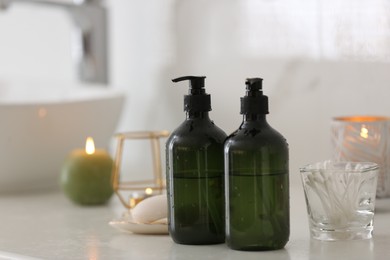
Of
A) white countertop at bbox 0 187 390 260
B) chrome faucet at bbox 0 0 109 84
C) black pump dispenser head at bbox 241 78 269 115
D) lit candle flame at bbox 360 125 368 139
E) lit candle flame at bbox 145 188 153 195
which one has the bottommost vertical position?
white countertop at bbox 0 187 390 260

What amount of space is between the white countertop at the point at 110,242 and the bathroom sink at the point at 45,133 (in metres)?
0.16

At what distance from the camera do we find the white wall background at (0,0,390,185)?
136 cm

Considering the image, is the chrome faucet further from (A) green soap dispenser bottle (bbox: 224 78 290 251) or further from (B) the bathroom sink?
(A) green soap dispenser bottle (bbox: 224 78 290 251)

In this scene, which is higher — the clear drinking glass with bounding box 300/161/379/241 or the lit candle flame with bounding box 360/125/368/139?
the lit candle flame with bounding box 360/125/368/139

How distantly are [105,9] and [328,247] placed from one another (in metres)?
1.00

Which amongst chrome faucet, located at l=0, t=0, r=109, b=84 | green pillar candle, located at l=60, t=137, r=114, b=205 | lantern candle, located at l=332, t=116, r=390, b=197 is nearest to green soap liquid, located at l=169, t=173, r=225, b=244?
lantern candle, located at l=332, t=116, r=390, b=197

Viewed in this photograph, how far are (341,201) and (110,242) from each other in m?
0.27

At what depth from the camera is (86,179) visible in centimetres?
134

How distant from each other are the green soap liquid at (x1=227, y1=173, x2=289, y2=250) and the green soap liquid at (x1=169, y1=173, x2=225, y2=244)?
0.03 metres

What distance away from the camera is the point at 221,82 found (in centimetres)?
158

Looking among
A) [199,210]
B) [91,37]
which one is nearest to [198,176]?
[199,210]

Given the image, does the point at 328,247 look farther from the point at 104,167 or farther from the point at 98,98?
the point at 98,98

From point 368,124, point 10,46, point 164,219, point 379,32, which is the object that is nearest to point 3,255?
point 164,219

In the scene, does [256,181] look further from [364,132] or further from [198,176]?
[364,132]
